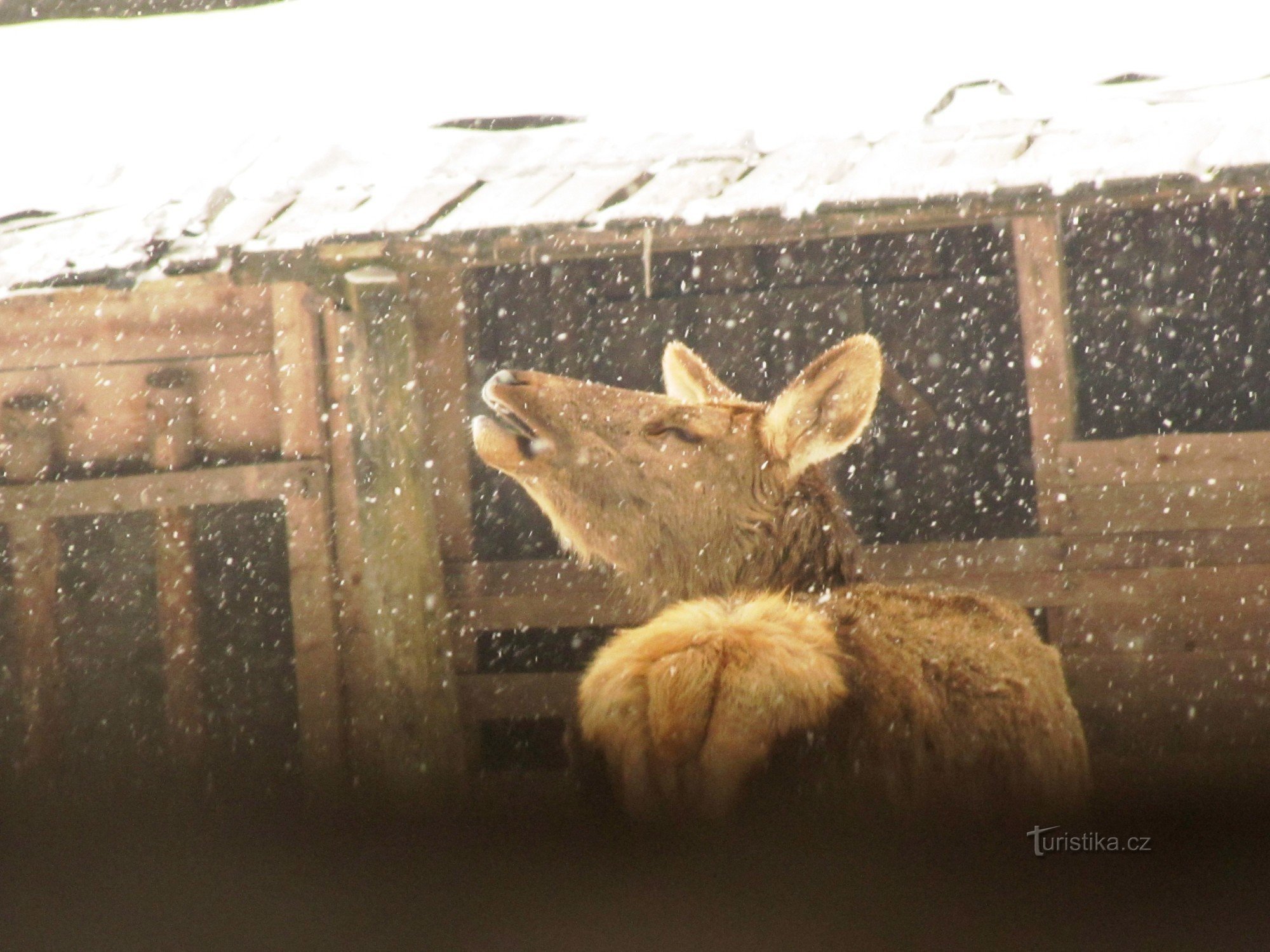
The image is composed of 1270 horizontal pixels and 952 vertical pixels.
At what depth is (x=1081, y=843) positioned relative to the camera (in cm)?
108

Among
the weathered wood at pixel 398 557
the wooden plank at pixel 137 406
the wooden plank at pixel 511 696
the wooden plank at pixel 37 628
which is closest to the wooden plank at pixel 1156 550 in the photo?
the wooden plank at pixel 511 696

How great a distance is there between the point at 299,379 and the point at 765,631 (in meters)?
0.62

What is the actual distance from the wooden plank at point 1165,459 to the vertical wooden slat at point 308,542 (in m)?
0.83

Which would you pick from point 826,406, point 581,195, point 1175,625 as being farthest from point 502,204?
point 1175,625

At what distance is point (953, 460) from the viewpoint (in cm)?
144

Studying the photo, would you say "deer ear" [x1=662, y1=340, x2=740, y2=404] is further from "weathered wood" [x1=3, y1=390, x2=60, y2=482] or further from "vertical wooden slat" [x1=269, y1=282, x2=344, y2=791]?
"weathered wood" [x1=3, y1=390, x2=60, y2=482]

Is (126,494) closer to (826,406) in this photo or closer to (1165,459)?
(826,406)

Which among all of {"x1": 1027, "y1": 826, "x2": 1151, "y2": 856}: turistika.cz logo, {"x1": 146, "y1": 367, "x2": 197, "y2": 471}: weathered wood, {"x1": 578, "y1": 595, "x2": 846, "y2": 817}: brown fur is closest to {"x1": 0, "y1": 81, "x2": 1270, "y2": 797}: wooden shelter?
{"x1": 146, "y1": 367, "x2": 197, "y2": 471}: weathered wood

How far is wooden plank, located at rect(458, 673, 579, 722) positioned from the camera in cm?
127

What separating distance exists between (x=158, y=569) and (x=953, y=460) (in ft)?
3.29

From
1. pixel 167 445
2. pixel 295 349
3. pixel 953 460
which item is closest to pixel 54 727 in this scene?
pixel 167 445

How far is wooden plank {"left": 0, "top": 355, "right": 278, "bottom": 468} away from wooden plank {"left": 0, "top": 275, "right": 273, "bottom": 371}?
0.6 inches

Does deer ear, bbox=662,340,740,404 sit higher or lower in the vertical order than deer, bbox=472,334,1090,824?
higher

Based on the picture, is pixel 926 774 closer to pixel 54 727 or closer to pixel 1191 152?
pixel 1191 152
